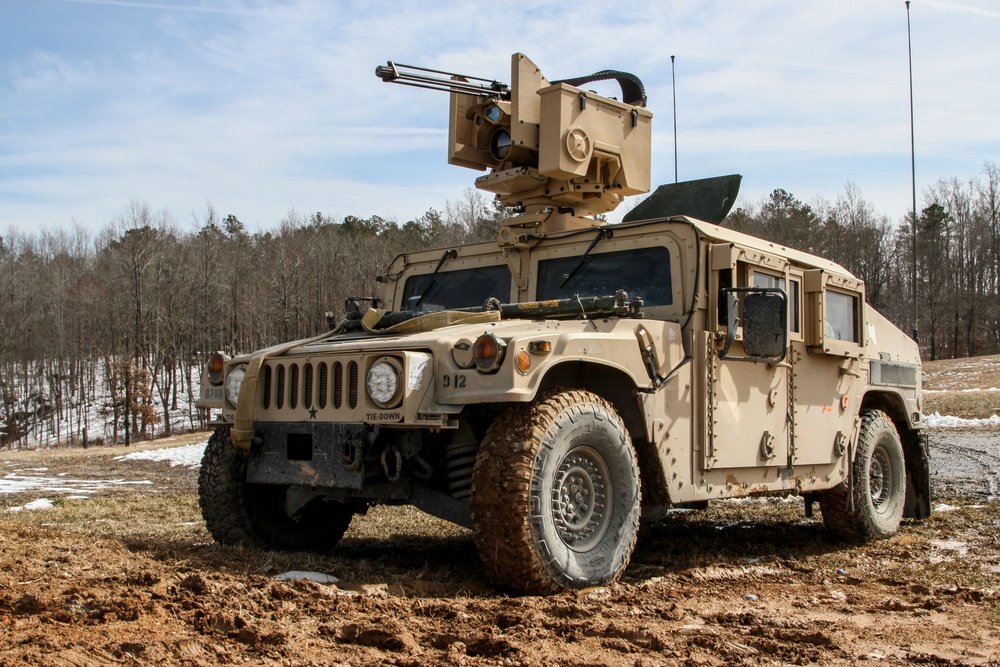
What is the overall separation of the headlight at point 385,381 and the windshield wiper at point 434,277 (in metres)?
2.32

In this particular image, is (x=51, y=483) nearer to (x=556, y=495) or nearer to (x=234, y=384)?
(x=234, y=384)

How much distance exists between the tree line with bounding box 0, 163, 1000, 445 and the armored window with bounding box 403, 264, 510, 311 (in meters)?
36.9

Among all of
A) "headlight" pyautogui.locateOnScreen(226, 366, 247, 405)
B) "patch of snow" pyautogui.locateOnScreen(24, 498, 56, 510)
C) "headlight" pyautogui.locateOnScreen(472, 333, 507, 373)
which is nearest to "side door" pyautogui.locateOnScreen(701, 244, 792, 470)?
"headlight" pyautogui.locateOnScreen(472, 333, 507, 373)

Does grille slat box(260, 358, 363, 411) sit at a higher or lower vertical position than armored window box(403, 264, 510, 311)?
lower

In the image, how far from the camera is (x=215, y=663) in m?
3.26

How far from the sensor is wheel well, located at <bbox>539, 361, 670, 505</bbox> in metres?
5.46

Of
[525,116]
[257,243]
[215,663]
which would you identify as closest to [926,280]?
[257,243]

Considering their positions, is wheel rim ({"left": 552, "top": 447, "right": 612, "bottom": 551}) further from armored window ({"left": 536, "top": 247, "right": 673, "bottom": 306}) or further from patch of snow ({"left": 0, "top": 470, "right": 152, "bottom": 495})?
patch of snow ({"left": 0, "top": 470, "right": 152, "bottom": 495})

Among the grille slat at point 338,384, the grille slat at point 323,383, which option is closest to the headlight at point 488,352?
the grille slat at point 338,384

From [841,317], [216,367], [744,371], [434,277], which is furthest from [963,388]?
[216,367]

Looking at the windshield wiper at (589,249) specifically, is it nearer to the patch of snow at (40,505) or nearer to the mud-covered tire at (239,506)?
the mud-covered tire at (239,506)

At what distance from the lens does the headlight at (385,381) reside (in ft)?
15.6

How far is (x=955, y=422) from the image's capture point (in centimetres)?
1770

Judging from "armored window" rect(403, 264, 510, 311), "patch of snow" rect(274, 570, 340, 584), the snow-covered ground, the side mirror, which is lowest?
the snow-covered ground
